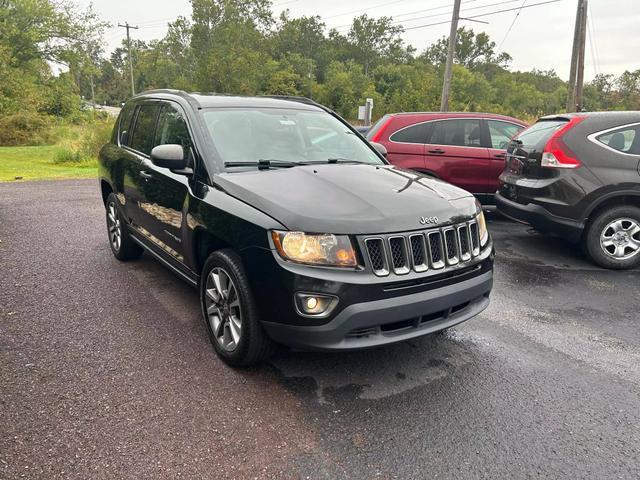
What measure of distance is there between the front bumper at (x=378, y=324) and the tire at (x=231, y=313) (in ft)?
0.47

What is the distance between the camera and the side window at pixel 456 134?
7.59 metres

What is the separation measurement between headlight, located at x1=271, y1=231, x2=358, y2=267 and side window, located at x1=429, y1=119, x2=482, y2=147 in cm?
545

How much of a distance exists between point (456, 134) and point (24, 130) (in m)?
24.9

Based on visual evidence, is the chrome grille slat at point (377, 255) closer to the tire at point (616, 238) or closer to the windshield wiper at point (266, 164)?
the windshield wiper at point (266, 164)

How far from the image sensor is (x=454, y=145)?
7.57 meters

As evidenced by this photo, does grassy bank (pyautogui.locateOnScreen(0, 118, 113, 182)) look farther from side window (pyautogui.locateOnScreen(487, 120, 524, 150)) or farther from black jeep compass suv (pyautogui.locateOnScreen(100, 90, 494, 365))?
black jeep compass suv (pyautogui.locateOnScreen(100, 90, 494, 365))

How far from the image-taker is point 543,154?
5555 millimetres

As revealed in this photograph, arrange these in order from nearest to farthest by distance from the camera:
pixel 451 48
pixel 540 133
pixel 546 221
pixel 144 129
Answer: pixel 144 129
pixel 546 221
pixel 540 133
pixel 451 48

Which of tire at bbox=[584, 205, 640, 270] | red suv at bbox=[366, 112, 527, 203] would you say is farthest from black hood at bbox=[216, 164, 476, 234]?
red suv at bbox=[366, 112, 527, 203]

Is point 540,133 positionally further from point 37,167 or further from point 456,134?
point 37,167

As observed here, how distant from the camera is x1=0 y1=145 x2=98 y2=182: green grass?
1322 centimetres

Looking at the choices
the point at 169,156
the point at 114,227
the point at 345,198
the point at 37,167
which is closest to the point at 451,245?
the point at 345,198

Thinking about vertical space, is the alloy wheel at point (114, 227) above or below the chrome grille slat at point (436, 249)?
below

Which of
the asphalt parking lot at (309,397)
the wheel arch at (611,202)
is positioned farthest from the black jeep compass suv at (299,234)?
the wheel arch at (611,202)
